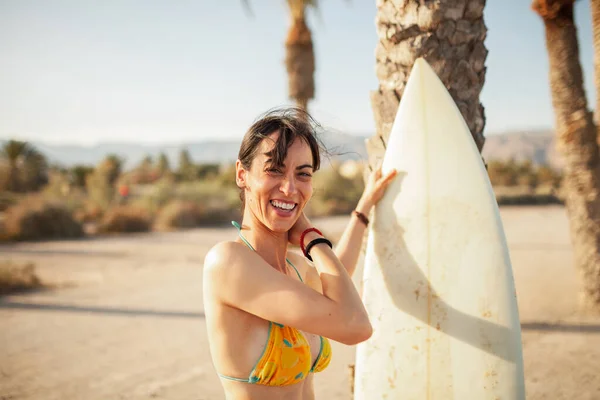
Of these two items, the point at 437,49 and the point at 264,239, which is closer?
the point at 264,239

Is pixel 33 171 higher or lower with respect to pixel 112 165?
lower

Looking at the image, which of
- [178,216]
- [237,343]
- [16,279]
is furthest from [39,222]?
[237,343]

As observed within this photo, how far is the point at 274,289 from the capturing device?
1.46 meters

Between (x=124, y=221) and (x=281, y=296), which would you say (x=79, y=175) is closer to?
(x=124, y=221)

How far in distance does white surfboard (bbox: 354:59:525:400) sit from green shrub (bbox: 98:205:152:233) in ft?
49.4

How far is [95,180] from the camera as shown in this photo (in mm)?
21812

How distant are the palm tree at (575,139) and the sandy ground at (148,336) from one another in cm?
75

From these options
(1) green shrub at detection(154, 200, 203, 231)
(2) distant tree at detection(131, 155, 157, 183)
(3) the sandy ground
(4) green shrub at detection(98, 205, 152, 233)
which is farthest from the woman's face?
(2) distant tree at detection(131, 155, 157, 183)

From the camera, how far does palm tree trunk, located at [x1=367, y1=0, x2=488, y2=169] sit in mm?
2334

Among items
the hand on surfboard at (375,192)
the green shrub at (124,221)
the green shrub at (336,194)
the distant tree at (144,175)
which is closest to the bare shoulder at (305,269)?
the hand on surfboard at (375,192)

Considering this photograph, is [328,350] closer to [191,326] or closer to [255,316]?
[255,316]

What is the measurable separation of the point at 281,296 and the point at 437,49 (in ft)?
5.30

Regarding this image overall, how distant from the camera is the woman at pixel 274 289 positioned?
4.82 feet

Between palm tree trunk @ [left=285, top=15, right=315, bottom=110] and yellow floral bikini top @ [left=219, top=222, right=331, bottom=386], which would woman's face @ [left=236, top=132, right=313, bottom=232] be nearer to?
yellow floral bikini top @ [left=219, top=222, right=331, bottom=386]
